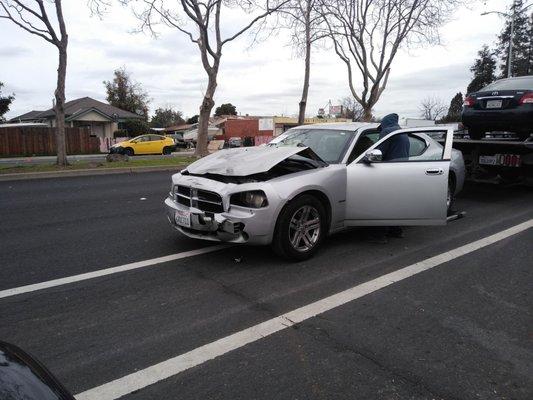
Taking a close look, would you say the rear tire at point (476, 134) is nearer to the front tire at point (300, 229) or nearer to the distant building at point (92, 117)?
the front tire at point (300, 229)

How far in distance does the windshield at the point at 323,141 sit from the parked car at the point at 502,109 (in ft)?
15.3

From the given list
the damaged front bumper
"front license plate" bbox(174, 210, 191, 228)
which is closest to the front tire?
the damaged front bumper

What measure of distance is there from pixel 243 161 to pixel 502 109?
6.35 metres

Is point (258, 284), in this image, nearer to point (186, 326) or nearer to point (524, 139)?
point (186, 326)

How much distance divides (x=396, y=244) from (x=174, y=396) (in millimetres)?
3865

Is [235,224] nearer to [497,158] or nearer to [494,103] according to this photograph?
[497,158]

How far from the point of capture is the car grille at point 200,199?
15.3ft

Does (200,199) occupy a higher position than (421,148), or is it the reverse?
(421,148)

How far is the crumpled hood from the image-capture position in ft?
15.6

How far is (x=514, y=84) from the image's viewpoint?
9.12 metres

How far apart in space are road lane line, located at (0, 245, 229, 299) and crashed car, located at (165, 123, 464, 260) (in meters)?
0.32

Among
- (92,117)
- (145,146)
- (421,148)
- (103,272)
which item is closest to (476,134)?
(421,148)

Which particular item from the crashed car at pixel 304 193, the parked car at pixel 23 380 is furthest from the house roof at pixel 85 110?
the parked car at pixel 23 380

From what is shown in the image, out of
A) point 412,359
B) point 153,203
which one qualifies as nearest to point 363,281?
point 412,359
